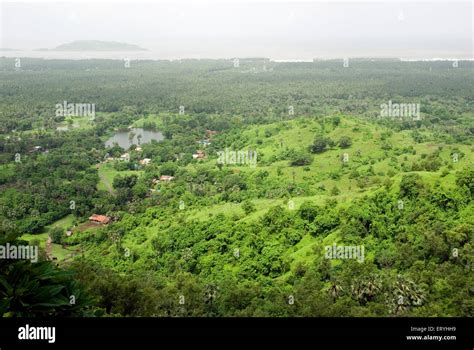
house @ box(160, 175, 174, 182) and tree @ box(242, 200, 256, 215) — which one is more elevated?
house @ box(160, 175, 174, 182)

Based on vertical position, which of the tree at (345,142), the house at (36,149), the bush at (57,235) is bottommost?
the bush at (57,235)

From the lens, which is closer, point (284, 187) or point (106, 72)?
point (284, 187)

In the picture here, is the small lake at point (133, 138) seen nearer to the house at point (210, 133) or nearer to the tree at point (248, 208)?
the house at point (210, 133)

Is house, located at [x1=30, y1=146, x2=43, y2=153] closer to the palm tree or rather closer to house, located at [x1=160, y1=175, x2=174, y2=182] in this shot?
house, located at [x1=160, y1=175, x2=174, y2=182]

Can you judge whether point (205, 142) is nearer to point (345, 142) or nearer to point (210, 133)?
point (210, 133)

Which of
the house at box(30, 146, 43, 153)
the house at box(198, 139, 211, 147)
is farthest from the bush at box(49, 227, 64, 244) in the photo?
the house at box(198, 139, 211, 147)

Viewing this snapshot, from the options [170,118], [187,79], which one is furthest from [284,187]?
[187,79]

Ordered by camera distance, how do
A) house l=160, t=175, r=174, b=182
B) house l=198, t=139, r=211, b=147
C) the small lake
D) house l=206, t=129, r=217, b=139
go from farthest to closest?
house l=206, t=129, r=217, b=139 → the small lake → house l=198, t=139, r=211, b=147 → house l=160, t=175, r=174, b=182

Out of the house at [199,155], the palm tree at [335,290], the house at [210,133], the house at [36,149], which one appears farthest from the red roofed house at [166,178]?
the palm tree at [335,290]
